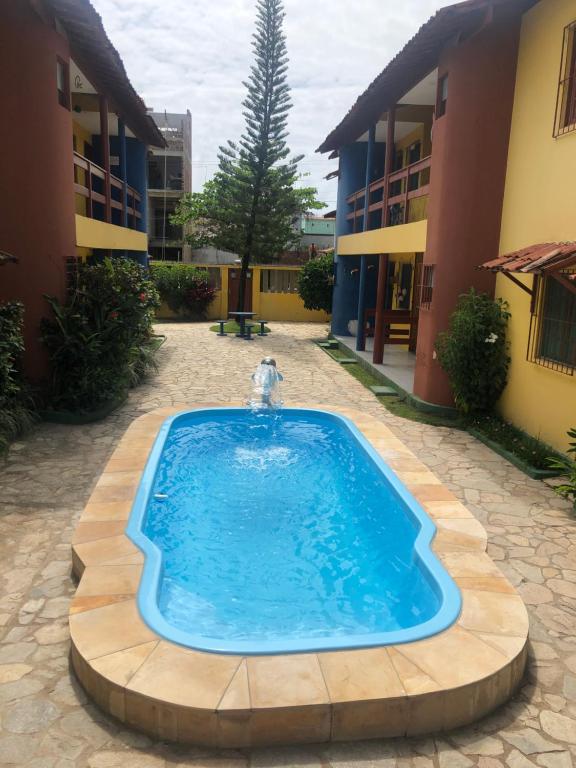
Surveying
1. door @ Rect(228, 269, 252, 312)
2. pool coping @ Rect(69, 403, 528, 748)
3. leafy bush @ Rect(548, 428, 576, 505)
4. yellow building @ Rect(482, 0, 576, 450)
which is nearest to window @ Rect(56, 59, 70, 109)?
yellow building @ Rect(482, 0, 576, 450)

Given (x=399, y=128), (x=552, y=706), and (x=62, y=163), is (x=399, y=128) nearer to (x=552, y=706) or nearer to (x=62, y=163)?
(x=62, y=163)

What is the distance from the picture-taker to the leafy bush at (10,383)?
752cm

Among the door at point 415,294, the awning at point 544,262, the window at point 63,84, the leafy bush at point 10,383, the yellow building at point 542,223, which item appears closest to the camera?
the awning at point 544,262

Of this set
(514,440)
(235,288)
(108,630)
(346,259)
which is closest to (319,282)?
(346,259)

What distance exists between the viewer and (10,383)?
8.01m

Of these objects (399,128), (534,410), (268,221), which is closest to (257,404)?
(534,410)

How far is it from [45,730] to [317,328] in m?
21.1

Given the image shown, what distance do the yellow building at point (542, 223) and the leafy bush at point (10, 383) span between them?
6251 millimetres

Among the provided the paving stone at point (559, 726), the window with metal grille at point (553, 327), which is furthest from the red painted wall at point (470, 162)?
the paving stone at point (559, 726)

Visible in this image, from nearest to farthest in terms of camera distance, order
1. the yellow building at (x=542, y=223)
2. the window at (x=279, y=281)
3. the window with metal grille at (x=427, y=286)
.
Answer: the yellow building at (x=542, y=223) → the window with metal grille at (x=427, y=286) → the window at (x=279, y=281)

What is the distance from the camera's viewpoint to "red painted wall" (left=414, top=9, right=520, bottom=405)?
9.21 meters

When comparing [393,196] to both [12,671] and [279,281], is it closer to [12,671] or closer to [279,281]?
[12,671]

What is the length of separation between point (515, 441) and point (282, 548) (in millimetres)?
4281

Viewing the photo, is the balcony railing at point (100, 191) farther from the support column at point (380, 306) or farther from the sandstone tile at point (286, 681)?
the sandstone tile at point (286, 681)
